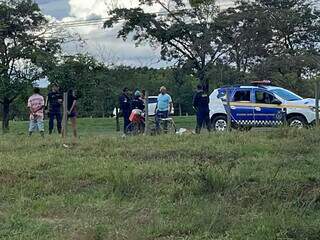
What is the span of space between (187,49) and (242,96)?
20054mm

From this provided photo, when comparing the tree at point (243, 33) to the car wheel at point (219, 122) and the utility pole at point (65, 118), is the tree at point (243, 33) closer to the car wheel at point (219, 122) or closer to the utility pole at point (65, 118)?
the car wheel at point (219, 122)

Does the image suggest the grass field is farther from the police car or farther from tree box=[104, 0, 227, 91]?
tree box=[104, 0, 227, 91]

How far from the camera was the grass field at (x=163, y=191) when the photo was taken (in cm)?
682

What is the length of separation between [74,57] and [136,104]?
837 inches

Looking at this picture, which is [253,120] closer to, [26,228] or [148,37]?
[26,228]

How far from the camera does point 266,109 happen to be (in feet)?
69.9

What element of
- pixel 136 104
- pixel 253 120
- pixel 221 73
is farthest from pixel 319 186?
pixel 221 73

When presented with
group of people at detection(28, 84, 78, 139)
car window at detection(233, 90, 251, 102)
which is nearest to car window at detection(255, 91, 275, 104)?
car window at detection(233, 90, 251, 102)

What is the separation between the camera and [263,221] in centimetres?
694

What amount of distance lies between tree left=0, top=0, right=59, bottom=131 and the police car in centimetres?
1835

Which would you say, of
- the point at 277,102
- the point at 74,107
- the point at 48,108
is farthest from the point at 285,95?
the point at 48,108

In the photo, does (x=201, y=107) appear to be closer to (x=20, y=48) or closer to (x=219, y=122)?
(x=219, y=122)

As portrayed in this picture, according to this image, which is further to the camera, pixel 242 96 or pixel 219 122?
pixel 219 122

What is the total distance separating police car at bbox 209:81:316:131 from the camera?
67.6ft
